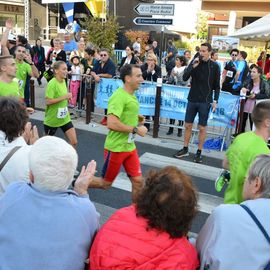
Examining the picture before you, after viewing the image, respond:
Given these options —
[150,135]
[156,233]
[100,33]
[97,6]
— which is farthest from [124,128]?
[97,6]

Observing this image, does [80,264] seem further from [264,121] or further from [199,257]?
[264,121]

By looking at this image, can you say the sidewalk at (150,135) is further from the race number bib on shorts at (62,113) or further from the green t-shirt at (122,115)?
the green t-shirt at (122,115)

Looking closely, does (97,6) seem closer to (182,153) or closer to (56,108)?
(182,153)

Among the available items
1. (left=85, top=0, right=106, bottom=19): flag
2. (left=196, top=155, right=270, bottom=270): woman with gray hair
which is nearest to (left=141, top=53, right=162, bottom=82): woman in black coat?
(left=196, top=155, right=270, bottom=270): woman with gray hair

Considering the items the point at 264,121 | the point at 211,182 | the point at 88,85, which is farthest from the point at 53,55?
the point at 264,121

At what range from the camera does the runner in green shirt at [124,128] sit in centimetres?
425

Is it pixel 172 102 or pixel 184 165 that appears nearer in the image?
pixel 184 165

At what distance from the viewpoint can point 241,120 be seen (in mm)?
7957

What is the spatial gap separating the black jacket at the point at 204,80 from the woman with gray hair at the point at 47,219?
5062mm

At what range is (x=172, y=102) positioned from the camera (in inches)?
332

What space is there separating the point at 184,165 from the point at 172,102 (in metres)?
2.08

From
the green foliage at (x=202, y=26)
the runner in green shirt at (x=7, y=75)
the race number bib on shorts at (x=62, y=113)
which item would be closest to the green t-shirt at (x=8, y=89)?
the runner in green shirt at (x=7, y=75)

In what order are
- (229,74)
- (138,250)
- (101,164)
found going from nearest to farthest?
(138,250)
(101,164)
(229,74)

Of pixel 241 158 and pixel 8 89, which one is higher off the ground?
pixel 8 89
